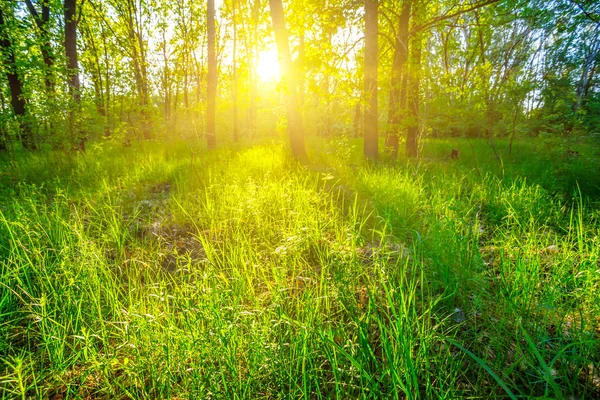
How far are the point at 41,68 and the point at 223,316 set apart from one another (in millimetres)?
7691

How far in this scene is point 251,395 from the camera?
1.12 meters

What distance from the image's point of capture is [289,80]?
4891mm

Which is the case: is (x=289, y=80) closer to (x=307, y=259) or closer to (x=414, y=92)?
(x=414, y=92)

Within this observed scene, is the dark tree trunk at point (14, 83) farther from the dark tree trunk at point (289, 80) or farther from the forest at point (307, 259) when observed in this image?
the dark tree trunk at point (289, 80)

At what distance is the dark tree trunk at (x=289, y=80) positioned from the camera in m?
4.74

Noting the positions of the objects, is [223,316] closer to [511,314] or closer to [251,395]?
[251,395]

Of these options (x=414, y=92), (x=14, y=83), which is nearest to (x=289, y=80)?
(x=414, y=92)

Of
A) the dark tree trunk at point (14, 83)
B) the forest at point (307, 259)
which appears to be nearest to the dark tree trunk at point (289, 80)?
the forest at point (307, 259)

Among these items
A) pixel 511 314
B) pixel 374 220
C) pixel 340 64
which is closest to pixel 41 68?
pixel 340 64

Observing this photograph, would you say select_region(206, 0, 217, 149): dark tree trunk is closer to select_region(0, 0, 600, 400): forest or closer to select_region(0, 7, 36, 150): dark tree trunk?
select_region(0, 0, 600, 400): forest

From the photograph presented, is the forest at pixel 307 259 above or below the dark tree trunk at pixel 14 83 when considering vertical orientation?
below

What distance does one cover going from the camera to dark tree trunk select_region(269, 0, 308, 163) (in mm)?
4738

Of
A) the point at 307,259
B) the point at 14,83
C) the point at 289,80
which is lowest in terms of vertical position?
the point at 307,259

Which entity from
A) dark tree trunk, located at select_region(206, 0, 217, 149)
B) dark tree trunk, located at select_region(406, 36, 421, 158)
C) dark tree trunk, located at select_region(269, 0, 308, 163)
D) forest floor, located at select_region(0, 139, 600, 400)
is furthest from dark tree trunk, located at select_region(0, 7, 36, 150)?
dark tree trunk, located at select_region(406, 36, 421, 158)
